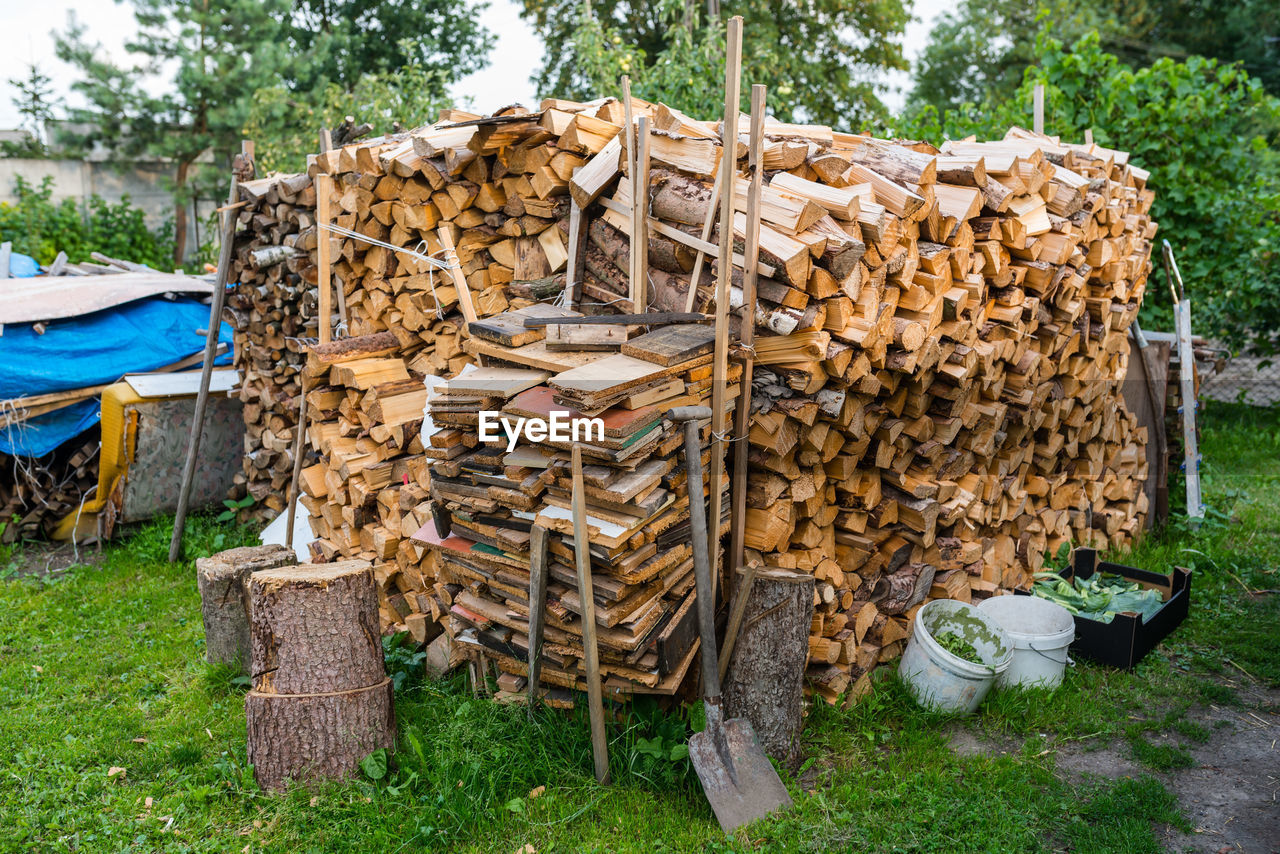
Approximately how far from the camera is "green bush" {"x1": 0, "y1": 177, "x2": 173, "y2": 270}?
41.3ft

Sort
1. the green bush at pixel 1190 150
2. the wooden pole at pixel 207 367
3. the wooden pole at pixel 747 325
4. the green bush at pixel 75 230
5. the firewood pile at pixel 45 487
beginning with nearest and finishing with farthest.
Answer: the wooden pole at pixel 747 325, the wooden pole at pixel 207 367, the firewood pile at pixel 45 487, the green bush at pixel 1190 150, the green bush at pixel 75 230

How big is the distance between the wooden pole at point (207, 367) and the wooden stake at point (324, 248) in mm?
999

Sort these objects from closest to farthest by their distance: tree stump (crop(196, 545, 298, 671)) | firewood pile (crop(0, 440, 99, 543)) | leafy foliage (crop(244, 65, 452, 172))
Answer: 1. tree stump (crop(196, 545, 298, 671))
2. firewood pile (crop(0, 440, 99, 543))
3. leafy foliage (crop(244, 65, 452, 172))

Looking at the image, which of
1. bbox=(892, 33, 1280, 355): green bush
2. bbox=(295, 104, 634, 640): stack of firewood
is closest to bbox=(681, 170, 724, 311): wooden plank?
bbox=(295, 104, 634, 640): stack of firewood

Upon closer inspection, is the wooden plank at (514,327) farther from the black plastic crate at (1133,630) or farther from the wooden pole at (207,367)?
the black plastic crate at (1133,630)

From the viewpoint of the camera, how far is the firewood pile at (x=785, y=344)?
3.65 m

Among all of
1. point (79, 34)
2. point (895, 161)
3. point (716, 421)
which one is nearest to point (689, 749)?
point (716, 421)

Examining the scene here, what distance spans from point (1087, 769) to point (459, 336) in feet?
12.0

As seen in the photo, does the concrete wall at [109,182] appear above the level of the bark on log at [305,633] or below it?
above

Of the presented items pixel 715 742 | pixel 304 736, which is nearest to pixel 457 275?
pixel 304 736

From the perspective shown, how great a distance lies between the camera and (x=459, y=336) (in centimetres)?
474

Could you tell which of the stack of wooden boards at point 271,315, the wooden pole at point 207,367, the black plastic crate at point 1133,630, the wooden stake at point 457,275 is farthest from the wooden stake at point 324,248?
the black plastic crate at point 1133,630

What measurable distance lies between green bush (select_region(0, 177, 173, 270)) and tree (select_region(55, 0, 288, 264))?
817 millimetres

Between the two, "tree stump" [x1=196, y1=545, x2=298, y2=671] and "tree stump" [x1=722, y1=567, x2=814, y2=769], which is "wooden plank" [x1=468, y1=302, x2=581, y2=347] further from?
"tree stump" [x1=196, y1=545, x2=298, y2=671]
